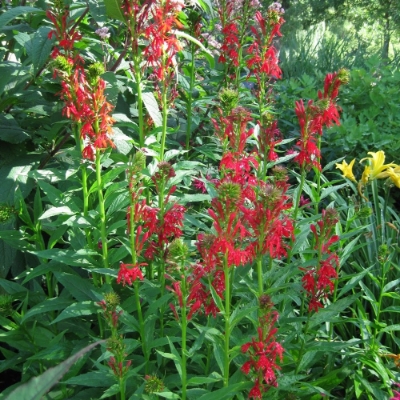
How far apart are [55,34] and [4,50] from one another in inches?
31.9

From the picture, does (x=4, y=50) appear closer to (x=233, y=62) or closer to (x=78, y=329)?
(x=233, y=62)

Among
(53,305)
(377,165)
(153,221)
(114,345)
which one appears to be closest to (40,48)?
(153,221)

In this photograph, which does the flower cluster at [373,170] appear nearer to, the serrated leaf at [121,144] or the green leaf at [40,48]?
the serrated leaf at [121,144]

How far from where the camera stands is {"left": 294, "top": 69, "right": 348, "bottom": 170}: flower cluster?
5.79ft

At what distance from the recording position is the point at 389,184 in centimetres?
285

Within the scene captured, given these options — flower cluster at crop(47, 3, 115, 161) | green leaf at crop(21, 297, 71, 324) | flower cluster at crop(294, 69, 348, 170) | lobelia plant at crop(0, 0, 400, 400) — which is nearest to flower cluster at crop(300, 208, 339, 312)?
lobelia plant at crop(0, 0, 400, 400)

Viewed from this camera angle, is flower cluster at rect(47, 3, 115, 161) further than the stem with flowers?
Yes

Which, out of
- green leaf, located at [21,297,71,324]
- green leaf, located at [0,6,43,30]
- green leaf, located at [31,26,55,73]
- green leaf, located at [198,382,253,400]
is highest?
green leaf, located at [0,6,43,30]

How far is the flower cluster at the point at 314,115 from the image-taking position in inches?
69.5

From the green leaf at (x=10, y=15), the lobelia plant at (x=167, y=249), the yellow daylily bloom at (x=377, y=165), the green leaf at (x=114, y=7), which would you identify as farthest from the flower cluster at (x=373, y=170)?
the green leaf at (x=10, y=15)

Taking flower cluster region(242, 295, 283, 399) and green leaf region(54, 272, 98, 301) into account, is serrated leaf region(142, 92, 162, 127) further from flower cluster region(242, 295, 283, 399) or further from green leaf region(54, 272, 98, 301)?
flower cluster region(242, 295, 283, 399)

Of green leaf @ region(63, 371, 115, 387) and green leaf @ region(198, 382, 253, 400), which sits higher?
green leaf @ region(198, 382, 253, 400)

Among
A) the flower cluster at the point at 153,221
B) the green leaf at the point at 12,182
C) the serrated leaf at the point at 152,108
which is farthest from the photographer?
the green leaf at the point at 12,182

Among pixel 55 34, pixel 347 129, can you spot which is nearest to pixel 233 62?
pixel 55 34
